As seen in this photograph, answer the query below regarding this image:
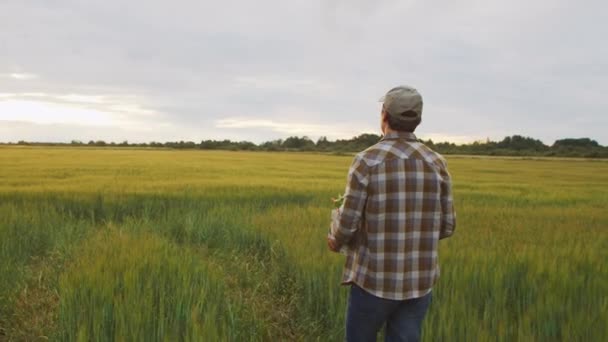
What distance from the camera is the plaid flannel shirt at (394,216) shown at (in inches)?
81.8

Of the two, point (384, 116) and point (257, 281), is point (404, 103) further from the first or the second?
point (257, 281)

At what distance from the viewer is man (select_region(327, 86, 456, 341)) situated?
2.08 metres

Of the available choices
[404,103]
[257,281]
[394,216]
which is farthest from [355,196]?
[257,281]

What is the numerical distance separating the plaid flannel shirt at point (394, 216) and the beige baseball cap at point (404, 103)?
0.10 metres

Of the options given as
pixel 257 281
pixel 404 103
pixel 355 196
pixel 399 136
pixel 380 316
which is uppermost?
pixel 404 103

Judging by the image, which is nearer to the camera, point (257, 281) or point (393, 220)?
point (393, 220)

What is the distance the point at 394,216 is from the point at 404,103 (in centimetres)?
54

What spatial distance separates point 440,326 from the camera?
10.2 feet

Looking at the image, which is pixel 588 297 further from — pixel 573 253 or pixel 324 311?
pixel 324 311

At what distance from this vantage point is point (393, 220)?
2.13 meters

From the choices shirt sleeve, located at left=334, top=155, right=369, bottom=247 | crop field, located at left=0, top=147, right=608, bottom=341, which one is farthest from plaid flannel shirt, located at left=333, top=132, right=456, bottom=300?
crop field, located at left=0, top=147, right=608, bottom=341

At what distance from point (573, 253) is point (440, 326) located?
301 cm

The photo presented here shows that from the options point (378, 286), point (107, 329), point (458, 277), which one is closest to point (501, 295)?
point (458, 277)

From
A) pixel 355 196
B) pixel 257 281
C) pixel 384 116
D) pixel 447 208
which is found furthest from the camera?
pixel 257 281
